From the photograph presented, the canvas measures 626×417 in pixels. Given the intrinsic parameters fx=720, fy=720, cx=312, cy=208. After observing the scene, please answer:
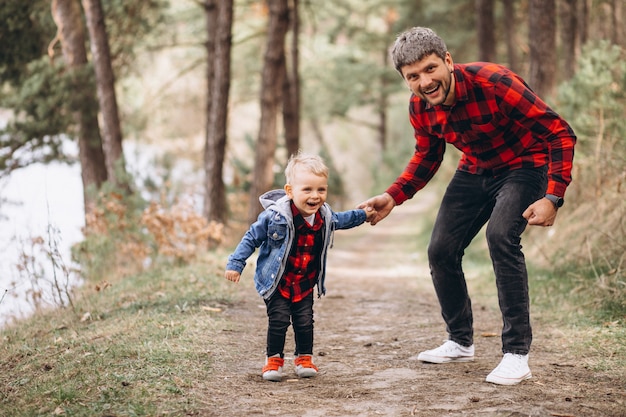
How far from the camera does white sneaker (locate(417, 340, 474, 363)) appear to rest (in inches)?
198

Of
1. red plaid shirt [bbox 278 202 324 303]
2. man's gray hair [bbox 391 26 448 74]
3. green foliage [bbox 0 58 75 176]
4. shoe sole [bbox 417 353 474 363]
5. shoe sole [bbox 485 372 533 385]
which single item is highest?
green foliage [bbox 0 58 75 176]

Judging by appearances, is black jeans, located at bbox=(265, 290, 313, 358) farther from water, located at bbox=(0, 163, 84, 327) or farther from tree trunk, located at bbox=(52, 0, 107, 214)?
tree trunk, located at bbox=(52, 0, 107, 214)

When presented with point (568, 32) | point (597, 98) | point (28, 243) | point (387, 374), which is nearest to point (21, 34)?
point (28, 243)

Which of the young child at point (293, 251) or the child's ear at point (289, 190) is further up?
the child's ear at point (289, 190)

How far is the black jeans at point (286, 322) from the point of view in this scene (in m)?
4.62

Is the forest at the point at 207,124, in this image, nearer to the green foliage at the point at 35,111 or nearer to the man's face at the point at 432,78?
the green foliage at the point at 35,111

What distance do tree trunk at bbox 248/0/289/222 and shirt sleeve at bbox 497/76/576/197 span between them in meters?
9.27

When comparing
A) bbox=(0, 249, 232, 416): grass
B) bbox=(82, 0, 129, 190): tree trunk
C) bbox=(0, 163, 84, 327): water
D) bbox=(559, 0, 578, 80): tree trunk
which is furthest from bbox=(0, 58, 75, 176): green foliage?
bbox=(559, 0, 578, 80): tree trunk

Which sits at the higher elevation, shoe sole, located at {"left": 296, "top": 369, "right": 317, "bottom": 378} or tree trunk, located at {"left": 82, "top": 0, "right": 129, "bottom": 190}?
tree trunk, located at {"left": 82, "top": 0, "right": 129, "bottom": 190}

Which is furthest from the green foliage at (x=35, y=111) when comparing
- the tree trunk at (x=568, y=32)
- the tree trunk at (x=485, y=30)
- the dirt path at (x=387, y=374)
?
the tree trunk at (x=568, y=32)

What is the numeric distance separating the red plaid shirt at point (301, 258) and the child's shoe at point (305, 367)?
1.27 ft

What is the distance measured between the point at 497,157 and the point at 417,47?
875 millimetres

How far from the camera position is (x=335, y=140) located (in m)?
46.2

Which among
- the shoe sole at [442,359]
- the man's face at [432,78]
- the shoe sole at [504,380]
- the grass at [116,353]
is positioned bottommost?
the shoe sole at [442,359]
